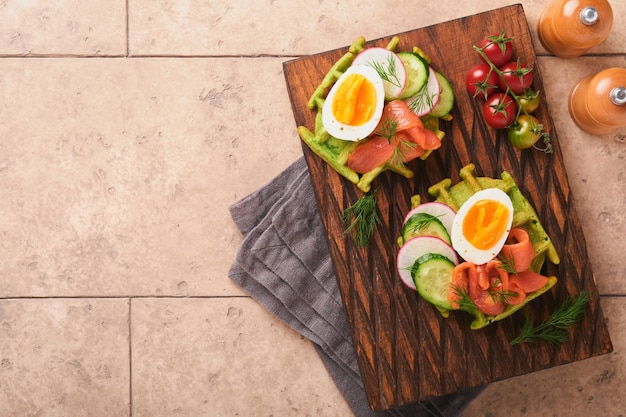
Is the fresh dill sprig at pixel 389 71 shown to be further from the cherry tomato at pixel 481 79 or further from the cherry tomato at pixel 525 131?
the cherry tomato at pixel 525 131

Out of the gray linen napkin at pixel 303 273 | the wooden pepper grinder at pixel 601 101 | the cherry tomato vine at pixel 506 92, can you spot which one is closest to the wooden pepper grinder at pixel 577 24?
the wooden pepper grinder at pixel 601 101

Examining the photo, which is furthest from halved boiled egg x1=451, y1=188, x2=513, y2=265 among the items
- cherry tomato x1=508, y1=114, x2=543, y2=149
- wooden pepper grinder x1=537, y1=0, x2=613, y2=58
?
wooden pepper grinder x1=537, y1=0, x2=613, y2=58

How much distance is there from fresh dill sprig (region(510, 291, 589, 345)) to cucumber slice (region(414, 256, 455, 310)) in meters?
0.31

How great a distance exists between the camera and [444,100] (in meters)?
2.43

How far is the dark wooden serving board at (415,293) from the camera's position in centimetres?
248

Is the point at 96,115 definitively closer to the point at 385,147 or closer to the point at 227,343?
the point at 227,343

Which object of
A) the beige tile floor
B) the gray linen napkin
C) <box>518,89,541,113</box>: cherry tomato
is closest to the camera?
<box>518,89,541,113</box>: cherry tomato

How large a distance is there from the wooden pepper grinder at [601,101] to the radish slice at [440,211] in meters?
0.75

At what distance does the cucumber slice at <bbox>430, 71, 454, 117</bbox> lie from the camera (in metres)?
2.42

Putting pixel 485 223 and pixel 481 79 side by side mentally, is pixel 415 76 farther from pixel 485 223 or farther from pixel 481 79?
pixel 485 223

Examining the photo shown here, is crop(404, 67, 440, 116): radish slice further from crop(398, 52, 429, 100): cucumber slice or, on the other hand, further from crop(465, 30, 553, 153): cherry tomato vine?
crop(465, 30, 553, 153): cherry tomato vine

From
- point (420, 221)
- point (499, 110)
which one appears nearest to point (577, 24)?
point (499, 110)

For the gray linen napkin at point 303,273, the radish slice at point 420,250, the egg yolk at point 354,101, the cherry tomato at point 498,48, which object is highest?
the cherry tomato at point 498,48

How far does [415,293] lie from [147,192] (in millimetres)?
1257
